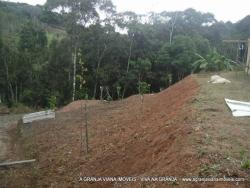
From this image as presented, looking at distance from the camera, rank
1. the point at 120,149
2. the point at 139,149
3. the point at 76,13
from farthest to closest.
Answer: the point at 76,13
the point at 120,149
the point at 139,149

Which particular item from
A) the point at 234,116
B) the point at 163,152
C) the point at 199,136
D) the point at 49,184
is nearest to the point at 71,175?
the point at 49,184

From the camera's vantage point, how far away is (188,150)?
215 inches

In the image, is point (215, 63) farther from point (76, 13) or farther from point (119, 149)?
point (119, 149)

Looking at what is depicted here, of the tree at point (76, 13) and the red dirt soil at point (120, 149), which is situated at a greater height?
the tree at point (76, 13)

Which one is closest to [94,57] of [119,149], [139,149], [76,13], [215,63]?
[76,13]

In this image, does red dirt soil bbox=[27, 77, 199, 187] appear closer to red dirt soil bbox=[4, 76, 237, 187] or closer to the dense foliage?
red dirt soil bbox=[4, 76, 237, 187]

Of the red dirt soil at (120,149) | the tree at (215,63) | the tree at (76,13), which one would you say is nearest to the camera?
the red dirt soil at (120,149)

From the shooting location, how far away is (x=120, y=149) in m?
7.98

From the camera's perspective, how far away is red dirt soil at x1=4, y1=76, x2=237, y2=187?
18.3 feet

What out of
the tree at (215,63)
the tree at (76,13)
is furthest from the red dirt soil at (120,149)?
the tree at (76,13)

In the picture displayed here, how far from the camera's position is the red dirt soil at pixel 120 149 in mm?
5591

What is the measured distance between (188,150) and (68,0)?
20139mm

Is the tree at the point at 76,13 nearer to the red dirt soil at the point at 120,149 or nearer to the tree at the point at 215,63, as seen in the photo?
the tree at the point at 215,63

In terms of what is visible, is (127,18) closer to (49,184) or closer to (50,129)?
(50,129)
